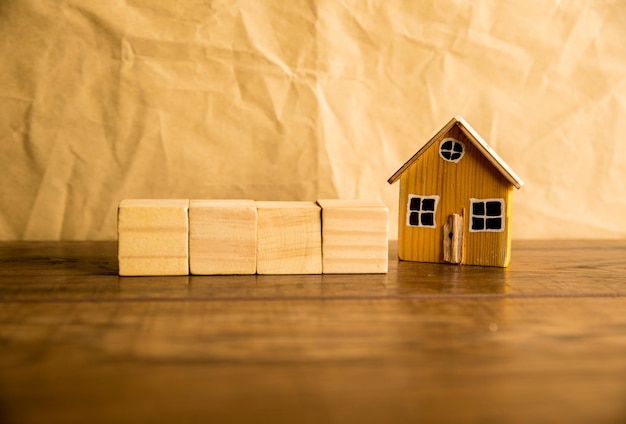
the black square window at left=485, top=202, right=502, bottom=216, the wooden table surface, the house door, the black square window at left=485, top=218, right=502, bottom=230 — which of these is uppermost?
the black square window at left=485, top=202, right=502, bottom=216

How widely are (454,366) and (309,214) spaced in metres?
0.39

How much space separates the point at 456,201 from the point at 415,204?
0.20 ft

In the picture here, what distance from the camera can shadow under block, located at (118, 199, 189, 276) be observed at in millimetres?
896

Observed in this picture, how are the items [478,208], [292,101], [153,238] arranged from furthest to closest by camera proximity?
1. [292,101]
2. [478,208]
3. [153,238]

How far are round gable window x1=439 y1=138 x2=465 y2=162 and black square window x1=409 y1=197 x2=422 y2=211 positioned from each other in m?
0.07

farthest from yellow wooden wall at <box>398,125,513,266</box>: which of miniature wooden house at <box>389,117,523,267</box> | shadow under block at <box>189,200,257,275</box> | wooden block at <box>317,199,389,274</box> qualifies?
shadow under block at <box>189,200,257,275</box>

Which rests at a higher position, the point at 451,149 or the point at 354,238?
the point at 451,149

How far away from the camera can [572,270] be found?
1004 millimetres

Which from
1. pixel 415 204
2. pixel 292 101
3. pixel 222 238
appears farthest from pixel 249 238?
pixel 292 101

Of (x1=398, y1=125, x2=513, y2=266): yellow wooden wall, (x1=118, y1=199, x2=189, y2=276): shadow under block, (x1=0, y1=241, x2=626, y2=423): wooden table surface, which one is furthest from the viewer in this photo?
(x1=398, y1=125, x2=513, y2=266): yellow wooden wall

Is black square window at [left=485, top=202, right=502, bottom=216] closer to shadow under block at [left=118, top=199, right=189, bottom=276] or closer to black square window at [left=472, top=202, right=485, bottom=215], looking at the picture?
black square window at [left=472, top=202, right=485, bottom=215]

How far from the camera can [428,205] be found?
1.03 meters

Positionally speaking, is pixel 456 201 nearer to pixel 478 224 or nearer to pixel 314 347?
pixel 478 224

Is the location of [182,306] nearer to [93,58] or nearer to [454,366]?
[454,366]
